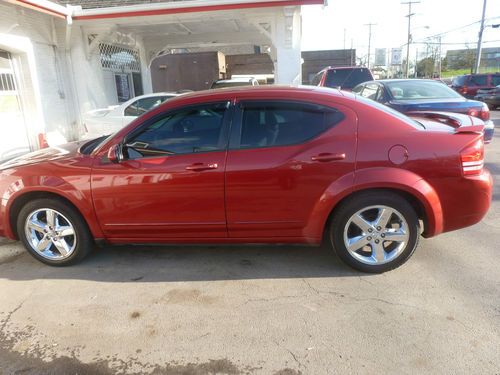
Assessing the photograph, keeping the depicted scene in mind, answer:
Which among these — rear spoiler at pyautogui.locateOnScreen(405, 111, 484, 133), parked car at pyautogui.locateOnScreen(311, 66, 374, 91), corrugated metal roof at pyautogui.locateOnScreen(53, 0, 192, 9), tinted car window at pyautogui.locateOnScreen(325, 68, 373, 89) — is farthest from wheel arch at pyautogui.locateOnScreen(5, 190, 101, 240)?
tinted car window at pyautogui.locateOnScreen(325, 68, 373, 89)

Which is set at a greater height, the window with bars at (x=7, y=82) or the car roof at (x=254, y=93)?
the window with bars at (x=7, y=82)

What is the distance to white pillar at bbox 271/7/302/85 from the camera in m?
10.1

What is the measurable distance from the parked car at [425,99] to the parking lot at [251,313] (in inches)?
126

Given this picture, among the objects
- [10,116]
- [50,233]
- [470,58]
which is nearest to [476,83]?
[10,116]

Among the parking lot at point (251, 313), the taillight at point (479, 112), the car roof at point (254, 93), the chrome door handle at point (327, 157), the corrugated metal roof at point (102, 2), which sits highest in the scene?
the corrugated metal roof at point (102, 2)

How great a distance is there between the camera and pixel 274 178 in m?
3.22

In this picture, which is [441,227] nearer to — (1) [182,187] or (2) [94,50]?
(1) [182,187]

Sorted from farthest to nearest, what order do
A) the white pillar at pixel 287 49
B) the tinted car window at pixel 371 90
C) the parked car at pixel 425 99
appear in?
the white pillar at pixel 287 49, the tinted car window at pixel 371 90, the parked car at pixel 425 99

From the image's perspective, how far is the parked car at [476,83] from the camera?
21.2 meters

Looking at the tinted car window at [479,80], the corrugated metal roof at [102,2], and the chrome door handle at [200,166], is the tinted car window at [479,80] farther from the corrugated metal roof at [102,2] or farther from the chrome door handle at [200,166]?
the chrome door handle at [200,166]

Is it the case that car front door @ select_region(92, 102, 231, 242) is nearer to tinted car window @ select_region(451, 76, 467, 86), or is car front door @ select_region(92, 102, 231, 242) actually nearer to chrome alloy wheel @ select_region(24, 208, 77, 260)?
chrome alloy wheel @ select_region(24, 208, 77, 260)

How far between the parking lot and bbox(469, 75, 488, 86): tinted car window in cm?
2122

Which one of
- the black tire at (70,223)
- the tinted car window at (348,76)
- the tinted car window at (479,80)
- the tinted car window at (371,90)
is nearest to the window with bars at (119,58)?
the tinted car window at (348,76)

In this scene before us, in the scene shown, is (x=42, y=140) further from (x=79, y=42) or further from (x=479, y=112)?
(x=479, y=112)
